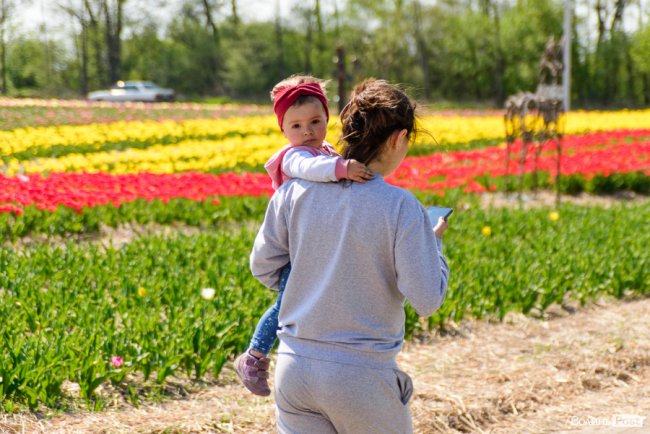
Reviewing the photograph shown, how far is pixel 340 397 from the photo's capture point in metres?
1.99

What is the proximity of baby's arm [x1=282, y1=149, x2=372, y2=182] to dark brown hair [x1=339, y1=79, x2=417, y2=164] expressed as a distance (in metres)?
0.08

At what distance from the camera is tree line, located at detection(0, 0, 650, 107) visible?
141ft

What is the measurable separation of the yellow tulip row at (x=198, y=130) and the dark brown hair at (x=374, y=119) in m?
12.0

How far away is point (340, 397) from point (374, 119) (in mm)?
671

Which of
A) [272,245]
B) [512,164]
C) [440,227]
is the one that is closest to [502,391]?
[440,227]

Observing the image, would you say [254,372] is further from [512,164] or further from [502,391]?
[512,164]

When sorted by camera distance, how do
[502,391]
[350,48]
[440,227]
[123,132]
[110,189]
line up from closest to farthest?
[440,227]
[502,391]
[110,189]
[123,132]
[350,48]

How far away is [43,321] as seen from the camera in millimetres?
4230

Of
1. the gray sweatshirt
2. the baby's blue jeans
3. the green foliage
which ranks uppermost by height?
→ the gray sweatshirt

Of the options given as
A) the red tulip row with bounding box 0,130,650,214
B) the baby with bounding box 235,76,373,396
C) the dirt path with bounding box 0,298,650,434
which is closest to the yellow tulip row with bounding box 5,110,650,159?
the red tulip row with bounding box 0,130,650,214

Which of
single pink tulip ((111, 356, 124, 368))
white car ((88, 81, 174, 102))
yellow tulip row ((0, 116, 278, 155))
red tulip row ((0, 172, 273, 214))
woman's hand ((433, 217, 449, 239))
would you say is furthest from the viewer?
white car ((88, 81, 174, 102))

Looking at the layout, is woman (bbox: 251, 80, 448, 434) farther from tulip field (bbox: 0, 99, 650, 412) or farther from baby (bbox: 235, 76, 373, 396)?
tulip field (bbox: 0, 99, 650, 412)

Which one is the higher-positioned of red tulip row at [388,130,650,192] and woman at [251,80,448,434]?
woman at [251,80,448,434]

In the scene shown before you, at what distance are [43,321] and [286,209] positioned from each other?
8.37 feet
